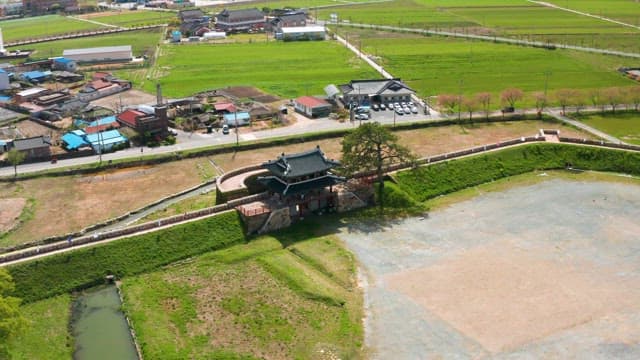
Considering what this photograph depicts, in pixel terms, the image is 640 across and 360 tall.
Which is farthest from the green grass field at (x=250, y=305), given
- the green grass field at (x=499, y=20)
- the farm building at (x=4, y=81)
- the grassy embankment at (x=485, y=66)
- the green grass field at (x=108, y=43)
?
the green grass field at (x=499, y=20)

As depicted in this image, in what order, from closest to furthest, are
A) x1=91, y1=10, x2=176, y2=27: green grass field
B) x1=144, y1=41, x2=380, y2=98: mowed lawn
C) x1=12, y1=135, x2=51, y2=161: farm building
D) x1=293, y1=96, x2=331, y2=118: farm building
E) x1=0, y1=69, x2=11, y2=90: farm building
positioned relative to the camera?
x1=12, y1=135, x2=51, y2=161: farm building
x1=293, y1=96, x2=331, y2=118: farm building
x1=0, y1=69, x2=11, y2=90: farm building
x1=144, y1=41, x2=380, y2=98: mowed lawn
x1=91, y1=10, x2=176, y2=27: green grass field

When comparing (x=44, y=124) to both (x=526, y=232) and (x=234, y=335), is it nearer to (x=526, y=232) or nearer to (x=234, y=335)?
(x=234, y=335)

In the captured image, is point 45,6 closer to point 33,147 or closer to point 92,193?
point 33,147

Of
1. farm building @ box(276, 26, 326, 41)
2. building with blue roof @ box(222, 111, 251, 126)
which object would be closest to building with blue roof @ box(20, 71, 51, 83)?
building with blue roof @ box(222, 111, 251, 126)

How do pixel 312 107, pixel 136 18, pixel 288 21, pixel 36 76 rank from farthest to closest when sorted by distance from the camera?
1. pixel 136 18
2. pixel 288 21
3. pixel 36 76
4. pixel 312 107

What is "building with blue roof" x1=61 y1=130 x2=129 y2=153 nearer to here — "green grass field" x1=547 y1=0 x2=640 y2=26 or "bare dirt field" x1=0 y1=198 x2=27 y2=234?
"bare dirt field" x1=0 y1=198 x2=27 y2=234

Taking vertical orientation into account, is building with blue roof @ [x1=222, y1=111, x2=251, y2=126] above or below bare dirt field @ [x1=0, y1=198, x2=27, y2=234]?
above

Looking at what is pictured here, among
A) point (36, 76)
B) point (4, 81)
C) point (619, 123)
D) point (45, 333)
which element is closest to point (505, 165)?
point (619, 123)
